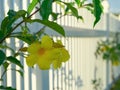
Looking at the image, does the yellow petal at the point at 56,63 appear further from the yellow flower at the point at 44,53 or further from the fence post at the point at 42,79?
the fence post at the point at 42,79

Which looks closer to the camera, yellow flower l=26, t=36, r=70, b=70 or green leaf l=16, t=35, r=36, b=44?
yellow flower l=26, t=36, r=70, b=70

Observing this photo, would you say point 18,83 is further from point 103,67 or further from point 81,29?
point 103,67

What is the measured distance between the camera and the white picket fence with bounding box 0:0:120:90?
216 cm

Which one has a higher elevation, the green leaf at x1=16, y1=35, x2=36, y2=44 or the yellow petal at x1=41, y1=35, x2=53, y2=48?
the green leaf at x1=16, y1=35, x2=36, y2=44

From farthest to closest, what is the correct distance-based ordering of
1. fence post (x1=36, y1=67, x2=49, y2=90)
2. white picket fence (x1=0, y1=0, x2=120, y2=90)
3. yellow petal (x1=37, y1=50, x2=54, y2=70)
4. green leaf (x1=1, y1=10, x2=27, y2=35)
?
fence post (x1=36, y1=67, x2=49, y2=90) < white picket fence (x1=0, y1=0, x2=120, y2=90) < green leaf (x1=1, y1=10, x2=27, y2=35) < yellow petal (x1=37, y1=50, x2=54, y2=70)

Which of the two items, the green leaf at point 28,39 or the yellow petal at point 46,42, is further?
the green leaf at point 28,39

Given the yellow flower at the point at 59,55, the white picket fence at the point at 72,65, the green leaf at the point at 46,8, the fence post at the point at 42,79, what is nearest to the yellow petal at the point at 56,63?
the yellow flower at the point at 59,55

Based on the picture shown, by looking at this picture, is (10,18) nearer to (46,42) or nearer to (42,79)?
(46,42)

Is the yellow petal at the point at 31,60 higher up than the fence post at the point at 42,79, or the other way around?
the yellow petal at the point at 31,60

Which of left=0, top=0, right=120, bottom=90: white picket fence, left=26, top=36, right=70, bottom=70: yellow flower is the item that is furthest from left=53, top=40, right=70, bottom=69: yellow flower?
left=0, top=0, right=120, bottom=90: white picket fence

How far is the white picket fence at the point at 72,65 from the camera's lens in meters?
2.16

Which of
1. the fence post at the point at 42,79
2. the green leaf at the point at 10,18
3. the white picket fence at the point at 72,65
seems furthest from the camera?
the fence post at the point at 42,79

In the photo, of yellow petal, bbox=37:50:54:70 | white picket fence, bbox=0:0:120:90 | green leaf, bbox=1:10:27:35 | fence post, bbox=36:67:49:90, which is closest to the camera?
yellow petal, bbox=37:50:54:70

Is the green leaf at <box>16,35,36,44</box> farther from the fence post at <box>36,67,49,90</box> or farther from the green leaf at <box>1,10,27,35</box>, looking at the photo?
the fence post at <box>36,67,49,90</box>
